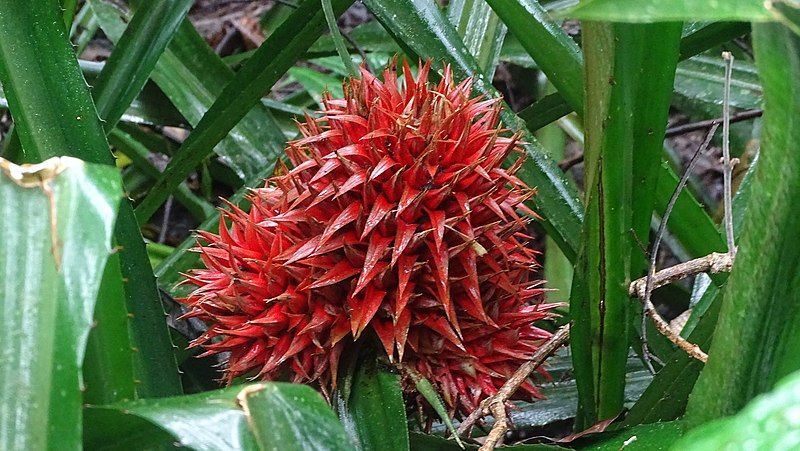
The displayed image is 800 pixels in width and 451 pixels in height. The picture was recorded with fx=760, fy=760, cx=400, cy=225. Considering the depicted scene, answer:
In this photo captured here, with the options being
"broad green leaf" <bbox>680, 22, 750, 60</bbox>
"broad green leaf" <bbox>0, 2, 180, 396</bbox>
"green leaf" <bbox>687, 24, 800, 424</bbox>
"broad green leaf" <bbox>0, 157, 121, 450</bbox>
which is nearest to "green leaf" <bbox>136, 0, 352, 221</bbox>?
"broad green leaf" <bbox>0, 2, 180, 396</bbox>

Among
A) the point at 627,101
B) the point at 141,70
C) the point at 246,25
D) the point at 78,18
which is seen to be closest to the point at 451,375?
the point at 627,101

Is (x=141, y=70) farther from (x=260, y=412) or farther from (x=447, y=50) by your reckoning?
(x=260, y=412)

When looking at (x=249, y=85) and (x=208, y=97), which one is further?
(x=208, y=97)

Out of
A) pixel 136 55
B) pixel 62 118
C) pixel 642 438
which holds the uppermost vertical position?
pixel 136 55

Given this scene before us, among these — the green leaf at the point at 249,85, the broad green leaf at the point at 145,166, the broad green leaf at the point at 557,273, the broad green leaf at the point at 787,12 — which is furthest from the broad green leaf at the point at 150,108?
the broad green leaf at the point at 787,12

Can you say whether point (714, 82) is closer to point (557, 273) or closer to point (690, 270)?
point (557, 273)

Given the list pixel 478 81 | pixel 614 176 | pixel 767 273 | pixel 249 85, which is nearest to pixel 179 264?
pixel 249 85

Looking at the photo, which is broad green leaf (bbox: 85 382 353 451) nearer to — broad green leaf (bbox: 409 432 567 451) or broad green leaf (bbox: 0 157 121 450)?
broad green leaf (bbox: 0 157 121 450)
